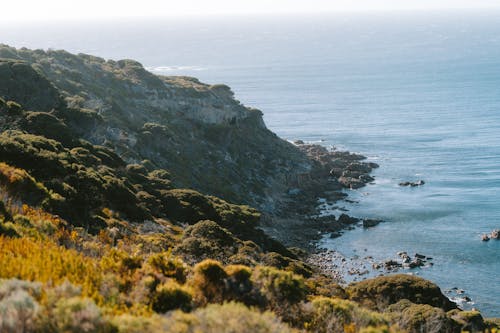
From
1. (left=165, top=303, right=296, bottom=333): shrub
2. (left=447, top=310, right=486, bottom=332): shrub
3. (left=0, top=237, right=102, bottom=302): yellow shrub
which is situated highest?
(left=165, top=303, right=296, bottom=333): shrub

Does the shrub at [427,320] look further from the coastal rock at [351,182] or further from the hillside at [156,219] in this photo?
the coastal rock at [351,182]

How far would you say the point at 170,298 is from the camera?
1266 centimetres

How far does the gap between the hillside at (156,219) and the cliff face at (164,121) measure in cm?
28

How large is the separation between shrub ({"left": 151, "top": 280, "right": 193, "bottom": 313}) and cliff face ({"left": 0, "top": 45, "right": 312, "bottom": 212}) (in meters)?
44.3

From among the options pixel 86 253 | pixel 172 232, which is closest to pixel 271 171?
pixel 172 232

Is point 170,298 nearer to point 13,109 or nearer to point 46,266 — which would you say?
point 46,266

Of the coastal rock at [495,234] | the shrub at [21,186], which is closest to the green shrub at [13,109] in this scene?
the shrub at [21,186]

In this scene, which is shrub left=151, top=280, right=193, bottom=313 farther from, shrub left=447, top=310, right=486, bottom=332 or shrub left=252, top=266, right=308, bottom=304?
shrub left=447, top=310, right=486, bottom=332

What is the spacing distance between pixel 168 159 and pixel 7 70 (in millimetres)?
21902

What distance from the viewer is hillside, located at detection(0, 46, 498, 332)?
37.9 feet

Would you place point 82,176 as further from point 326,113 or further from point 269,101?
point 269,101

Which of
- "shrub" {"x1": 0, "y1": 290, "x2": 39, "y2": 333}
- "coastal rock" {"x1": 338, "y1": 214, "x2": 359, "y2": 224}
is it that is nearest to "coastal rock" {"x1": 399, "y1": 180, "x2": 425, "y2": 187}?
"coastal rock" {"x1": 338, "y1": 214, "x2": 359, "y2": 224}

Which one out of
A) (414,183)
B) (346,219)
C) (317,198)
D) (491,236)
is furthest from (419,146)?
(491,236)

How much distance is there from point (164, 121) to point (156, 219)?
1855 inches
